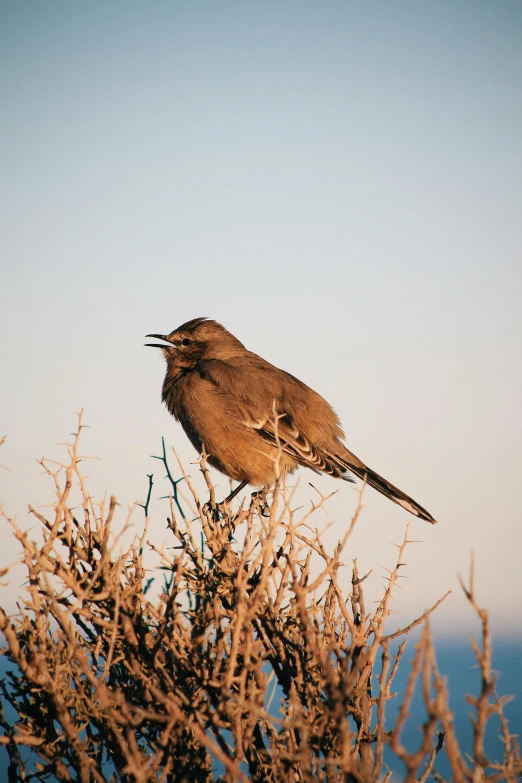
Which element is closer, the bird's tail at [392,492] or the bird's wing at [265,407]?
the bird's tail at [392,492]

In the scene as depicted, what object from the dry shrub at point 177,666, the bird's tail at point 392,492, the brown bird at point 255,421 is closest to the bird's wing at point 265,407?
the brown bird at point 255,421

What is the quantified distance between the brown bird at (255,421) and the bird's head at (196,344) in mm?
92

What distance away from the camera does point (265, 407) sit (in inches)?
272

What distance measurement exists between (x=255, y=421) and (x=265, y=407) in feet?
0.60

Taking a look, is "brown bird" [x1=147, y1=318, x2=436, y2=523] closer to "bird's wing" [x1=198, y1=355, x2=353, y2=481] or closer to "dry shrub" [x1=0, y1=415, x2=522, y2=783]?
"bird's wing" [x1=198, y1=355, x2=353, y2=481]

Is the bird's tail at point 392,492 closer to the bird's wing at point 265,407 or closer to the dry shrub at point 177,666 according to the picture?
the bird's wing at point 265,407

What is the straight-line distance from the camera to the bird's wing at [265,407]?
671 centimetres

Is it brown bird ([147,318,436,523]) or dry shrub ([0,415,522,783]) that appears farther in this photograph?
brown bird ([147,318,436,523])

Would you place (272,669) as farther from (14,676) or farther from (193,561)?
(14,676)

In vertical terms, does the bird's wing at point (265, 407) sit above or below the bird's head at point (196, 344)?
below

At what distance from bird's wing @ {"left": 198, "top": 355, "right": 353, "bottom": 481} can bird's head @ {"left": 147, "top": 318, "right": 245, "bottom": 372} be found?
0.40 meters

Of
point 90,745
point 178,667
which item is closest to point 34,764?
point 90,745

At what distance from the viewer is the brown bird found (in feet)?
21.7

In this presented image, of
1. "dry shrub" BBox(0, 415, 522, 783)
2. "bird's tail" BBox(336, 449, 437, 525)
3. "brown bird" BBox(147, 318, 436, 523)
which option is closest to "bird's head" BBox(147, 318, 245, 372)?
"brown bird" BBox(147, 318, 436, 523)
